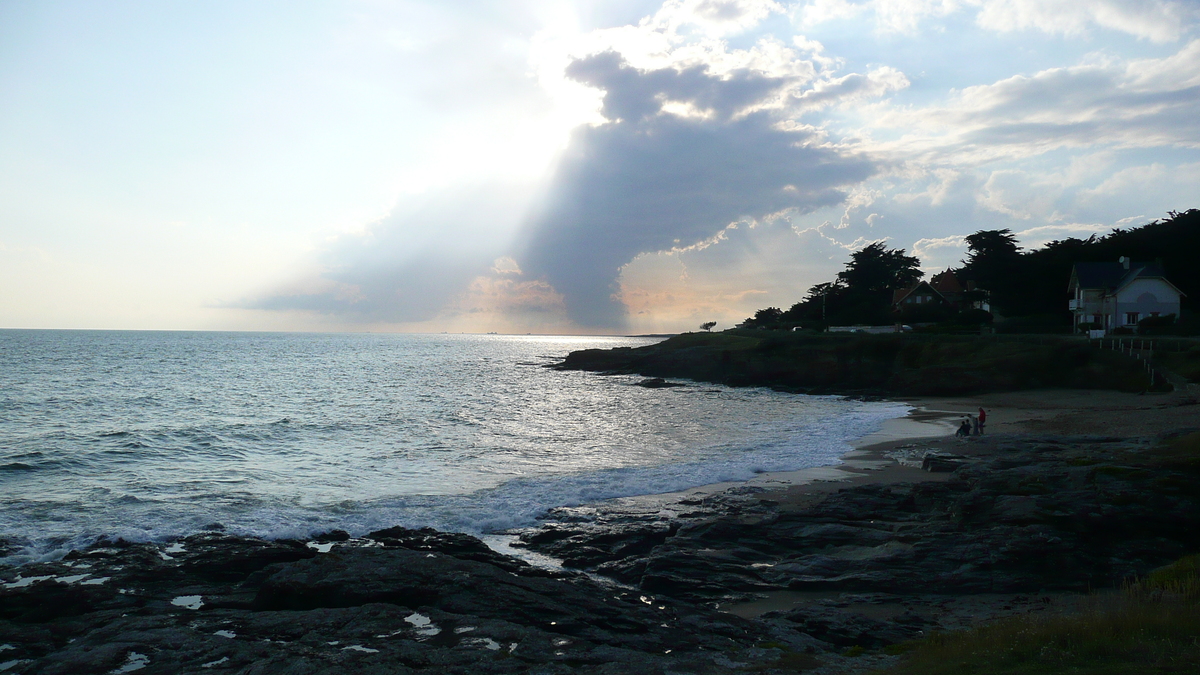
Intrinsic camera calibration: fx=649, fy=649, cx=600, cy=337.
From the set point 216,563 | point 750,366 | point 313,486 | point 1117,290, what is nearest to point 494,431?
point 313,486

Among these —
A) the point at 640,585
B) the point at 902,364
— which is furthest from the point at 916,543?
the point at 902,364

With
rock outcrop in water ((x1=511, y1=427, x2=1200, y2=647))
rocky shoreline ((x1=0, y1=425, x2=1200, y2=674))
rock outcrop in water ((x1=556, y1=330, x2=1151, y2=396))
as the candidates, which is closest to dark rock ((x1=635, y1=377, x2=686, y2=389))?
rock outcrop in water ((x1=556, y1=330, x2=1151, y2=396))

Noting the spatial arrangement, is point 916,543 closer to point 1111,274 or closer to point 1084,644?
point 1084,644

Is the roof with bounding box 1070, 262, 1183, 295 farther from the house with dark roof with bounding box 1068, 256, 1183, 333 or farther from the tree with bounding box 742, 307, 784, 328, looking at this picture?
the tree with bounding box 742, 307, 784, 328

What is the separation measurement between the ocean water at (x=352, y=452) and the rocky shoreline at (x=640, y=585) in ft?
9.18

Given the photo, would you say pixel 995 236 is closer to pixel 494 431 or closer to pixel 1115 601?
pixel 494 431

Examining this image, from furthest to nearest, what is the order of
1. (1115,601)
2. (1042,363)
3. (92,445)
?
(1042,363) < (92,445) < (1115,601)

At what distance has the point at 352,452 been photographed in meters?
26.8

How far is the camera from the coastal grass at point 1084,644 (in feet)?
20.8

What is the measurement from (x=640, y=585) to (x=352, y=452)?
18.7 metres

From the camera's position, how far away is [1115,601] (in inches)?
359

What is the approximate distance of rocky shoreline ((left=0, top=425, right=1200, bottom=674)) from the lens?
842cm

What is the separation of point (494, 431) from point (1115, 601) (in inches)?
1076

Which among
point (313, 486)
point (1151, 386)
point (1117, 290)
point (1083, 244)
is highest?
point (1083, 244)
